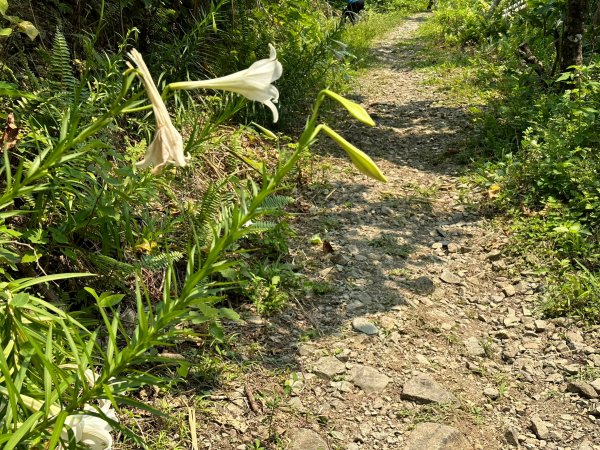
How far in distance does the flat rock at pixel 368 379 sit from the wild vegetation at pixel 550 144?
0.93 meters

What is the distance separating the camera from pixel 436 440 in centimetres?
213

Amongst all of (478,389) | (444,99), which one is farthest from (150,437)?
(444,99)

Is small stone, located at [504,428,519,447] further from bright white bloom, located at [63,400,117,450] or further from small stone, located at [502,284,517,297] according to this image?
bright white bloom, located at [63,400,117,450]

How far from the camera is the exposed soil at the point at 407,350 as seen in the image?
2199mm

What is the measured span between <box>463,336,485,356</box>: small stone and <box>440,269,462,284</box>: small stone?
47cm

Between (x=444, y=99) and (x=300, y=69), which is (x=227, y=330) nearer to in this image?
(x=300, y=69)

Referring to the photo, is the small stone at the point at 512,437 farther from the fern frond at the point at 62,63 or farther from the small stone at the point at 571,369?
the fern frond at the point at 62,63

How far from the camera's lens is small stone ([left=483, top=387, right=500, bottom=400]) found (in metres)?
2.40

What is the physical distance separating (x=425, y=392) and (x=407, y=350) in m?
0.29

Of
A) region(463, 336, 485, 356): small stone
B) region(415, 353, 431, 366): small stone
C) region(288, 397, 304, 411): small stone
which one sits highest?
region(463, 336, 485, 356): small stone

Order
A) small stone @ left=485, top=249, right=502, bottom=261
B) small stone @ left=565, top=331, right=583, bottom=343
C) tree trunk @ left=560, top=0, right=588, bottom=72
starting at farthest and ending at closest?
1. tree trunk @ left=560, top=0, right=588, bottom=72
2. small stone @ left=485, top=249, right=502, bottom=261
3. small stone @ left=565, top=331, right=583, bottom=343

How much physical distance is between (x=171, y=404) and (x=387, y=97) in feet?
16.7

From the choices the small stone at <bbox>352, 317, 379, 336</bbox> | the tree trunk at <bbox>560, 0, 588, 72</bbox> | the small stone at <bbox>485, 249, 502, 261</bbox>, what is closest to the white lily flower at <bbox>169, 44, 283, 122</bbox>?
the small stone at <bbox>352, 317, 379, 336</bbox>

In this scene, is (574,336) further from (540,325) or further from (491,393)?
(491,393)
